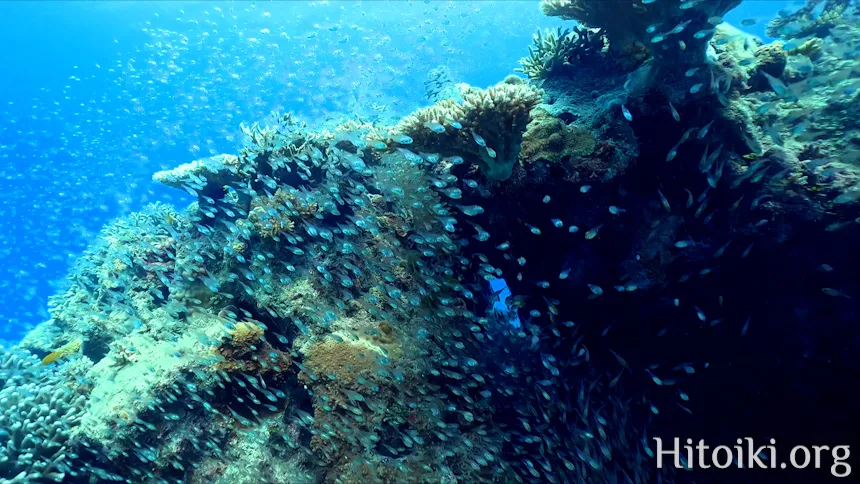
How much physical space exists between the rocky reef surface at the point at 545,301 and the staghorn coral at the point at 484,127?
3cm

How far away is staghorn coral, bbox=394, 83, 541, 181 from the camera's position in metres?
5.22

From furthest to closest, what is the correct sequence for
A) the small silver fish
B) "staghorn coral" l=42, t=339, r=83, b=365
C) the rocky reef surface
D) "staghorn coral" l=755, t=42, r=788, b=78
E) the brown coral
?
"staghorn coral" l=42, t=339, r=83, b=365 < "staghorn coral" l=755, t=42, r=788, b=78 < the brown coral < the small silver fish < the rocky reef surface

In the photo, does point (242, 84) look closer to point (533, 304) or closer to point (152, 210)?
point (152, 210)

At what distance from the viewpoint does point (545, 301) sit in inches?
241

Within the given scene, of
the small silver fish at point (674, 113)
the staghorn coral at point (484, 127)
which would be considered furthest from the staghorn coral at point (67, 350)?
the small silver fish at point (674, 113)

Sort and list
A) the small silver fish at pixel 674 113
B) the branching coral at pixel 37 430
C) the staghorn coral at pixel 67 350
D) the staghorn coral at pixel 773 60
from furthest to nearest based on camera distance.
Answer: the staghorn coral at pixel 67 350 → the staghorn coral at pixel 773 60 → the branching coral at pixel 37 430 → the small silver fish at pixel 674 113

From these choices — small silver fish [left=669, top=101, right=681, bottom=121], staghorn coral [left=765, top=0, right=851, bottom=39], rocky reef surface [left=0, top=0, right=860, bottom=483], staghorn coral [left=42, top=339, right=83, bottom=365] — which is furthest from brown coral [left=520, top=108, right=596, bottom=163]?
staghorn coral [left=42, top=339, right=83, bottom=365]

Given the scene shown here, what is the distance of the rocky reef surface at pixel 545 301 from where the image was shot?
5.00 meters

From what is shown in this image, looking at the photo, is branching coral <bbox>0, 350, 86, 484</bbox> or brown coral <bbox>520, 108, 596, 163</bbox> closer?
brown coral <bbox>520, 108, 596, 163</bbox>

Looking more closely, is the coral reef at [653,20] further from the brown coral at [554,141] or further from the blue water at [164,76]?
the blue water at [164,76]

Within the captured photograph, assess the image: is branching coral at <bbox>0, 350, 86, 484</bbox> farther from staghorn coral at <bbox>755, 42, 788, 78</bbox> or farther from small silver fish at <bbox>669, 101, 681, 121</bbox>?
staghorn coral at <bbox>755, 42, 788, 78</bbox>

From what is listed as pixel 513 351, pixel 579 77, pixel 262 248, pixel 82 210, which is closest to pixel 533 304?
pixel 513 351

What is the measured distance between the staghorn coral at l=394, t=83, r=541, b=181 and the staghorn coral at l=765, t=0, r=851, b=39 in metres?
5.68

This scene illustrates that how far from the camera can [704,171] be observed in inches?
200
